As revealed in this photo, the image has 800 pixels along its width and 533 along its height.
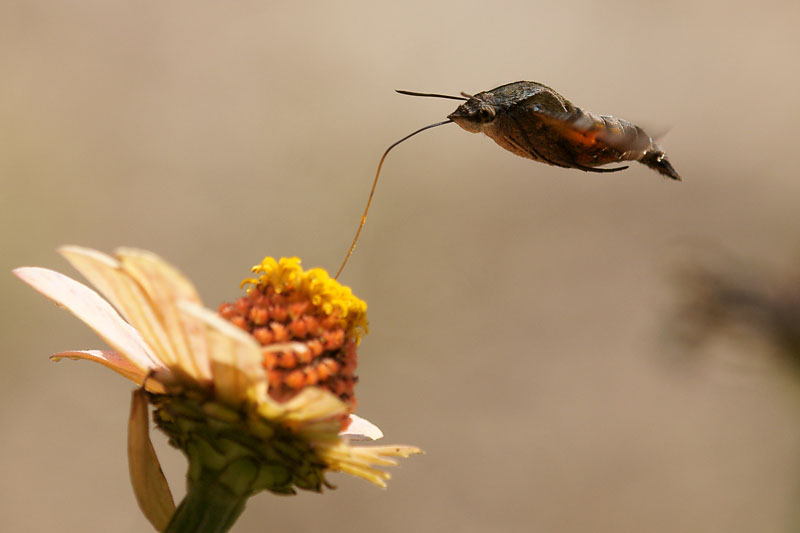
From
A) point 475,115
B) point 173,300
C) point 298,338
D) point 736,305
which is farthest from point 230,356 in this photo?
point 736,305

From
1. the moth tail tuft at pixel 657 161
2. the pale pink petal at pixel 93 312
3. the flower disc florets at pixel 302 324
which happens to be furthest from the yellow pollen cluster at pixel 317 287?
the moth tail tuft at pixel 657 161

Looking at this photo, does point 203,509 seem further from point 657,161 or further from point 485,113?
point 657,161

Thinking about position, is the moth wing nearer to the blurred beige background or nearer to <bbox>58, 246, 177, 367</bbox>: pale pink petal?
<bbox>58, 246, 177, 367</bbox>: pale pink petal

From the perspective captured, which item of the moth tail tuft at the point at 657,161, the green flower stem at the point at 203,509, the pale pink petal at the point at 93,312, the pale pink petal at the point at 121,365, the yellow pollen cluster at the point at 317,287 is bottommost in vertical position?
the green flower stem at the point at 203,509

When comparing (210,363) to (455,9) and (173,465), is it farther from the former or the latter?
(455,9)

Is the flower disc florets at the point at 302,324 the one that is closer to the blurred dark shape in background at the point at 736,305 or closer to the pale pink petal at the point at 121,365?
the pale pink petal at the point at 121,365

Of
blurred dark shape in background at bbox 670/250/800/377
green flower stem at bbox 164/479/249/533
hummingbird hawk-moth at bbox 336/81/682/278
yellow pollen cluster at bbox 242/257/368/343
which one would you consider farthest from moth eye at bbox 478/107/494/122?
blurred dark shape in background at bbox 670/250/800/377

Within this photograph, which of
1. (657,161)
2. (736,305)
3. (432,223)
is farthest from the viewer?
(432,223)
